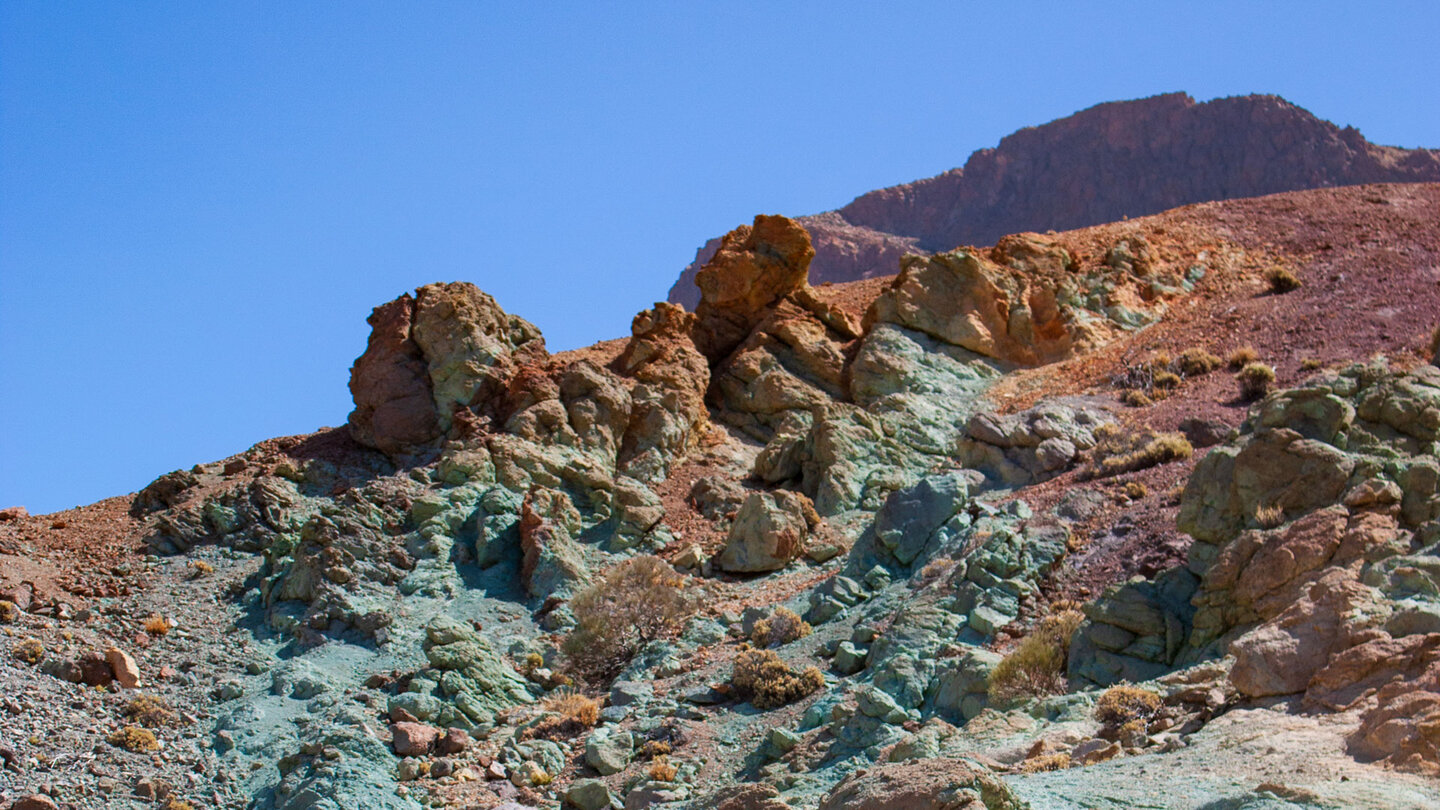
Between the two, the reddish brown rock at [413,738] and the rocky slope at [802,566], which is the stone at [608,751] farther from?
the reddish brown rock at [413,738]

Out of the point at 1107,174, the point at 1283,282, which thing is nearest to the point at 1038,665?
the point at 1283,282

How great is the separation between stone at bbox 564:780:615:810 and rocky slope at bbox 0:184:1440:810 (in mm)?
105

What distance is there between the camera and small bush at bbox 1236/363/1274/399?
2338 centimetres

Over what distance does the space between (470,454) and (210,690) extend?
7.09m

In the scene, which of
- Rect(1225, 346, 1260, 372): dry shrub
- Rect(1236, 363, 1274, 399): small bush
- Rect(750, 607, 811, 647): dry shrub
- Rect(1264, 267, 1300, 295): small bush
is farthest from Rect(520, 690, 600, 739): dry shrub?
Rect(1264, 267, 1300, 295): small bush

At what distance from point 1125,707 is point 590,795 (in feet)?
20.4

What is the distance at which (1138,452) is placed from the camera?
2094 cm

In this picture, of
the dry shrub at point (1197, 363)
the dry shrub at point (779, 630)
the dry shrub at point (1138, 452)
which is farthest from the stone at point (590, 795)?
the dry shrub at point (1197, 363)

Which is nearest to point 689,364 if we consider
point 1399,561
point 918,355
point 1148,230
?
point 918,355

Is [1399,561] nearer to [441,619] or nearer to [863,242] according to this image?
[441,619]

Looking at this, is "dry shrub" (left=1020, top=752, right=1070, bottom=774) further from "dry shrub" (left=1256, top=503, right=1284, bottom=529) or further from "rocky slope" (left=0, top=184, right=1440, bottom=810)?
"dry shrub" (left=1256, top=503, right=1284, bottom=529)

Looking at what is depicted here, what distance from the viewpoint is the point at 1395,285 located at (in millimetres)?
28547

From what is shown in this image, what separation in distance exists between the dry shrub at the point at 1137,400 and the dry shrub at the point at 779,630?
32.4 ft

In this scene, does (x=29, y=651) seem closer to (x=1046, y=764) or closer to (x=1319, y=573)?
(x=1046, y=764)
